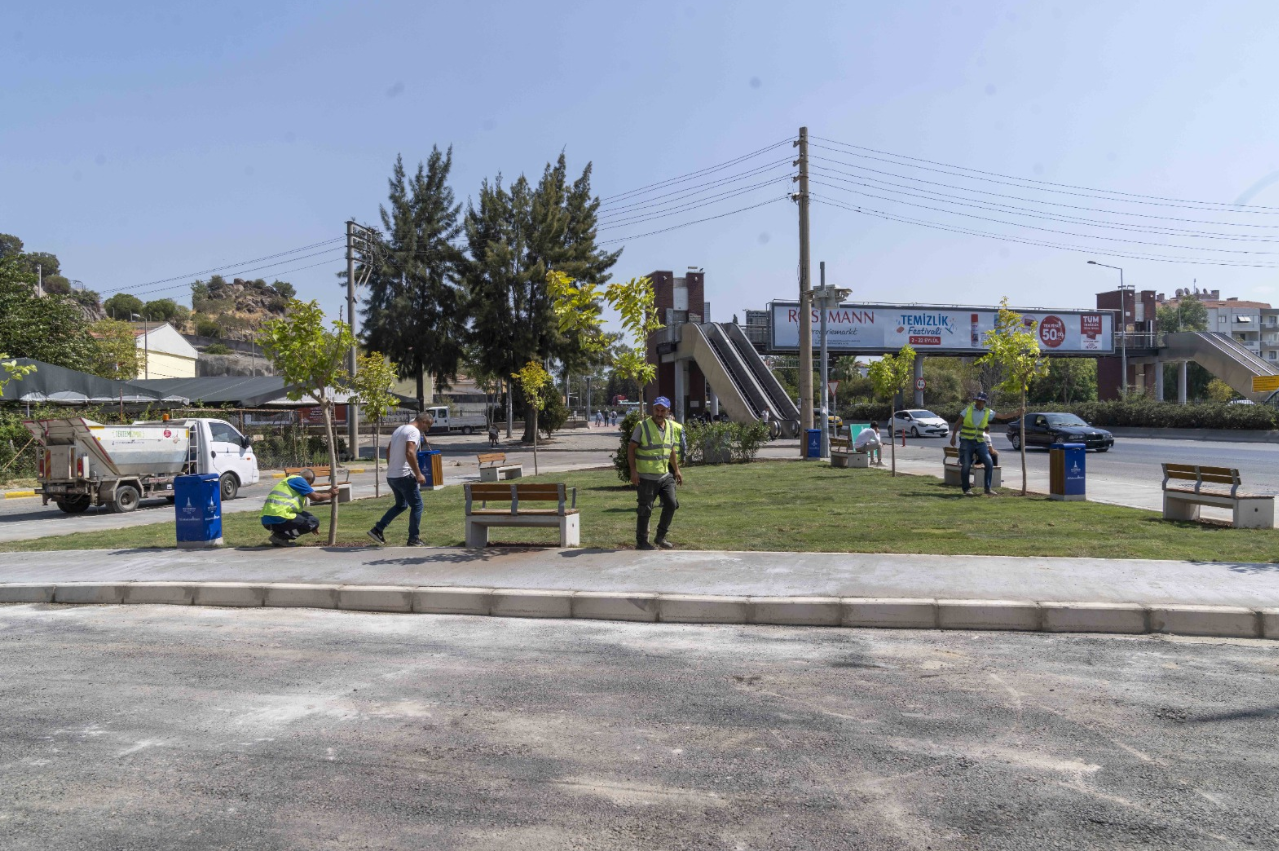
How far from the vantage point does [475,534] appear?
10969 mm

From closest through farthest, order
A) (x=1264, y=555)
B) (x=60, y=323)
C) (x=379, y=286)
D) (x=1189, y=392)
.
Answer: (x=1264, y=555)
(x=60, y=323)
(x=379, y=286)
(x=1189, y=392)

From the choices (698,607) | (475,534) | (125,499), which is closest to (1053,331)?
(125,499)

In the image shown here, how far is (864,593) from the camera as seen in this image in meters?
7.84

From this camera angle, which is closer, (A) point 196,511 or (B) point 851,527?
(A) point 196,511

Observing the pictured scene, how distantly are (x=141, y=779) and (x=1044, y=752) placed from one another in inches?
172

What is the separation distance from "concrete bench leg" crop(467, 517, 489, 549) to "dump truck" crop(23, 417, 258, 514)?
8.54m

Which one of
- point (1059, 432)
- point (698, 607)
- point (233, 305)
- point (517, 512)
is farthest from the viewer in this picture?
point (233, 305)

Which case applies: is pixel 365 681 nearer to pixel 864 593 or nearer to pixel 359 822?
pixel 359 822

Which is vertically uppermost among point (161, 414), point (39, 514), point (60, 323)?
point (60, 323)

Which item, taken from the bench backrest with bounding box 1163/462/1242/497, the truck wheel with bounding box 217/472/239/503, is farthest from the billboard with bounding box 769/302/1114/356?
the bench backrest with bounding box 1163/462/1242/497

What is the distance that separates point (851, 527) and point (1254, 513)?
193 inches

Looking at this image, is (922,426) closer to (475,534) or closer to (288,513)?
(475,534)

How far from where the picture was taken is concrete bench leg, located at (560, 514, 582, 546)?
35.3 feet

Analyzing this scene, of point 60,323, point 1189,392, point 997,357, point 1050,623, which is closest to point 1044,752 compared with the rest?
point 1050,623
